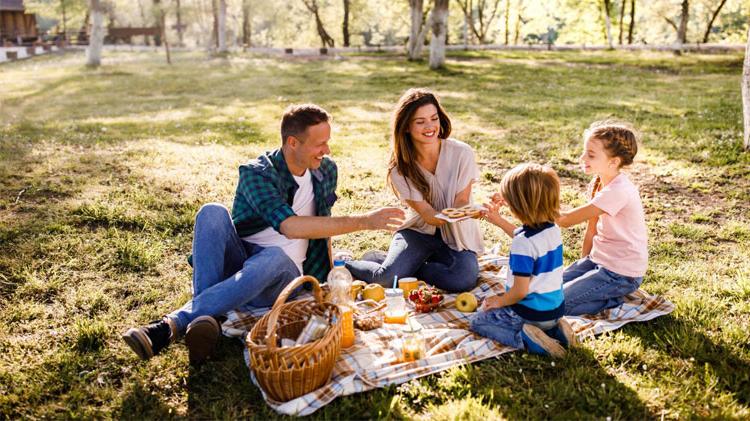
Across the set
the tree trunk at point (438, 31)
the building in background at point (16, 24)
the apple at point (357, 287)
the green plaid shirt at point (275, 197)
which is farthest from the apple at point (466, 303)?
the building in background at point (16, 24)

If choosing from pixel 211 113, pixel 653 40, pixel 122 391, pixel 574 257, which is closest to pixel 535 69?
pixel 211 113

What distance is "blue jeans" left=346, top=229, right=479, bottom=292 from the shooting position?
5098 millimetres

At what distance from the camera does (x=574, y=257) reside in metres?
5.93

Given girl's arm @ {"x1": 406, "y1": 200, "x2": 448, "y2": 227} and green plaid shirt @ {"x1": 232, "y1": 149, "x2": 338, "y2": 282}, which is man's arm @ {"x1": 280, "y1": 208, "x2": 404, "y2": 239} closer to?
green plaid shirt @ {"x1": 232, "y1": 149, "x2": 338, "y2": 282}

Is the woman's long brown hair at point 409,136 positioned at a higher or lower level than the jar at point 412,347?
higher

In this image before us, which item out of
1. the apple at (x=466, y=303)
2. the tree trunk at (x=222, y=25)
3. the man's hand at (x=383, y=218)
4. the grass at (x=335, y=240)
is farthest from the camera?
the tree trunk at (x=222, y=25)

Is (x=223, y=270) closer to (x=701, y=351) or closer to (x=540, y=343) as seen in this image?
(x=540, y=343)

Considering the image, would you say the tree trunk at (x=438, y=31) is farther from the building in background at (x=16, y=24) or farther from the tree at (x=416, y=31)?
the building in background at (x=16, y=24)

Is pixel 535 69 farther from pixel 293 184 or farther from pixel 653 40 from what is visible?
pixel 653 40

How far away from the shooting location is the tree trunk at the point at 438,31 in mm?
19938

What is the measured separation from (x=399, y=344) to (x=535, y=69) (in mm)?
20591

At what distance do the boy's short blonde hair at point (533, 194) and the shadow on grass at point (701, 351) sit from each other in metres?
1.18

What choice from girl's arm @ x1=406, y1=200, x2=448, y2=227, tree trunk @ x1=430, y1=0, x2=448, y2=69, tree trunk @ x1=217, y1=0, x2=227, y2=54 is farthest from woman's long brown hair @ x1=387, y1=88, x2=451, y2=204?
tree trunk @ x1=217, y1=0, x2=227, y2=54

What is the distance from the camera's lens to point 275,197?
430cm
